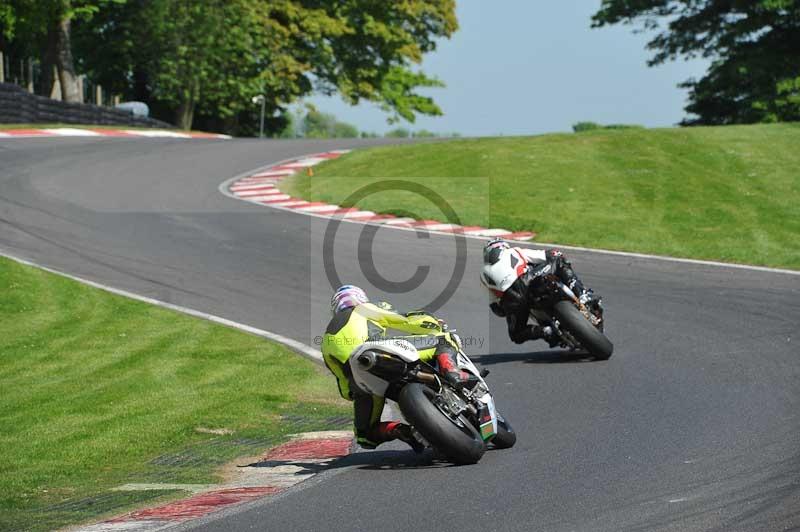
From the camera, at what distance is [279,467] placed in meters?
8.31

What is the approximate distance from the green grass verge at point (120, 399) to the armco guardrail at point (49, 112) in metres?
20.5

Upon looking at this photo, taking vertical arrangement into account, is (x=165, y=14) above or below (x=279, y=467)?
above

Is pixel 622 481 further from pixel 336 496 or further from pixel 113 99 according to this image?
pixel 113 99

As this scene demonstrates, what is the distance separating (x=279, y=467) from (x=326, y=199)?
17.4 metres

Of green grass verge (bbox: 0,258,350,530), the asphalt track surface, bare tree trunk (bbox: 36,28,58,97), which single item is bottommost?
green grass verge (bbox: 0,258,350,530)

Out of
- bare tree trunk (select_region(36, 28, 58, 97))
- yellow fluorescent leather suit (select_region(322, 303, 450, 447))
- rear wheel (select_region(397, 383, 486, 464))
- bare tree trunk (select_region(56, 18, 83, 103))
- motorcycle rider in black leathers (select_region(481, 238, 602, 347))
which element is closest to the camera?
rear wheel (select_region(397, 383, 486, 464))

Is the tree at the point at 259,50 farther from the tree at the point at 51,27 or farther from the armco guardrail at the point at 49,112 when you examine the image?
the armco guardrail at the point at 49,112

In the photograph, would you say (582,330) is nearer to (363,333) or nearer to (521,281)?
(521,281)

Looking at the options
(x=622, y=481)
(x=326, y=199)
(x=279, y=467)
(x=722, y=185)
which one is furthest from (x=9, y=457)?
(x=722, y=185)

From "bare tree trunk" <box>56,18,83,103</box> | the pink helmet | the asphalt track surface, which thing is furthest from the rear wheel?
"bare tree trunk" <box>56,18,83,103</box>

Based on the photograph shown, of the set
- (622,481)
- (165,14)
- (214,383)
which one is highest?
(165,14)

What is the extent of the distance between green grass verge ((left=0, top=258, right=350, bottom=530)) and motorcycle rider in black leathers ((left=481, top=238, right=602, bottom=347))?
2.05m

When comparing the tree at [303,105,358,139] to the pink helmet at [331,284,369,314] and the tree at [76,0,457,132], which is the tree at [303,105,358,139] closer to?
the tree at [76,0,457,132]

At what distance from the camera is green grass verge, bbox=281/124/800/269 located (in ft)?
69.7
